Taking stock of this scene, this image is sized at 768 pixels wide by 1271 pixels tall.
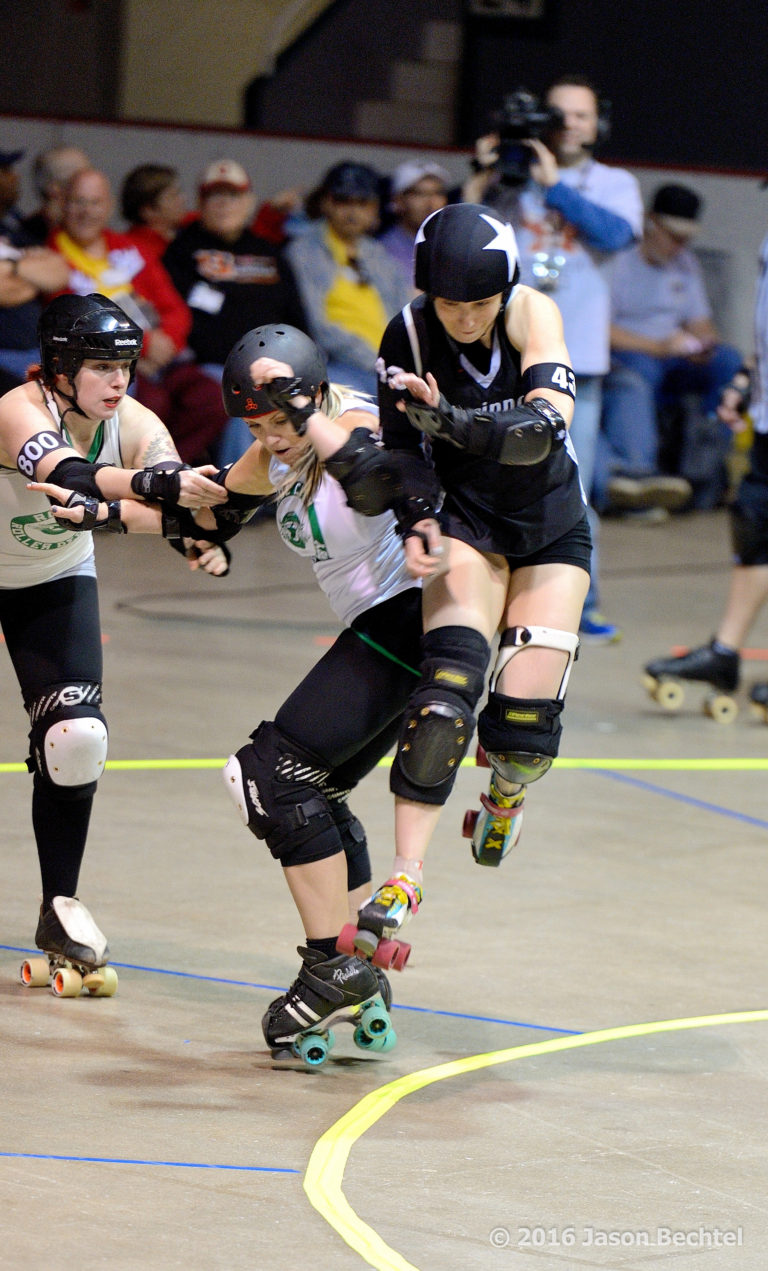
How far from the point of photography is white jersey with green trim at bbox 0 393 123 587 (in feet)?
12.6

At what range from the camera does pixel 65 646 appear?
388cm

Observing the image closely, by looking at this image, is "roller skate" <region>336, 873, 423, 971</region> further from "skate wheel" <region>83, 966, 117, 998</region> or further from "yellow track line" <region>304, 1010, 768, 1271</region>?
"skate wheel" <region>83, 966, 117, 998</region>

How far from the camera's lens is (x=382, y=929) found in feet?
10.3

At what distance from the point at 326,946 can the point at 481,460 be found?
0.99 m

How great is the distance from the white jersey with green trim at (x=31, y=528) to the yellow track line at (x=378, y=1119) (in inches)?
52.6

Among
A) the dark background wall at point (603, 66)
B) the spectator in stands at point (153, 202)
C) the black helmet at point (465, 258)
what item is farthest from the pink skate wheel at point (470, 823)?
the dark background wall at point (603, 66)

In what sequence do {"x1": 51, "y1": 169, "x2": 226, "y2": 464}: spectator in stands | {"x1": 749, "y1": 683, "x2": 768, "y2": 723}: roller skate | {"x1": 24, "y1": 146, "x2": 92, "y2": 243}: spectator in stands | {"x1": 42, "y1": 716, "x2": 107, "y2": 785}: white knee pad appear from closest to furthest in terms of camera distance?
1. {"x1": 42, "y1": 716, "x2": 107, "y2": 785}: white knee pad
2. {"x1": 749, "y1": 683, "x2": 768, "y2": 723}: roller skate
3. {"x1": 51, "y1": 169, "x2": 226, "y2": 464}: spectator in stands
4. {"x1": 24, "y1": 146, "x2": 92, "y2": 243}: spectator in stands

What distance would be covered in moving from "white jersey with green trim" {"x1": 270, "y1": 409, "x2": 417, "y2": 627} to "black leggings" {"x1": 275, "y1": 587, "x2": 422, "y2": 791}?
0.12ft

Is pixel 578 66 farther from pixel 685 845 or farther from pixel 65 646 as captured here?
pixel 65 646

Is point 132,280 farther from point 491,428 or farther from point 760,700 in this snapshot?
point 491,428

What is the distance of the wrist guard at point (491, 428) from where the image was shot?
130 inches

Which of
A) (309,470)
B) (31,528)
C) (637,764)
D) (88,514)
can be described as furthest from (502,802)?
(637,764)

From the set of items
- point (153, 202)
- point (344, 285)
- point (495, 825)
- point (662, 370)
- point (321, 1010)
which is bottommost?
point (662, 370)

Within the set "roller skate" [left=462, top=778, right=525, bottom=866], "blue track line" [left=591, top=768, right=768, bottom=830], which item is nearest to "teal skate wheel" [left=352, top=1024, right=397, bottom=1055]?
"roller skate" [left=462, top=778, right=525, bottom=866]
